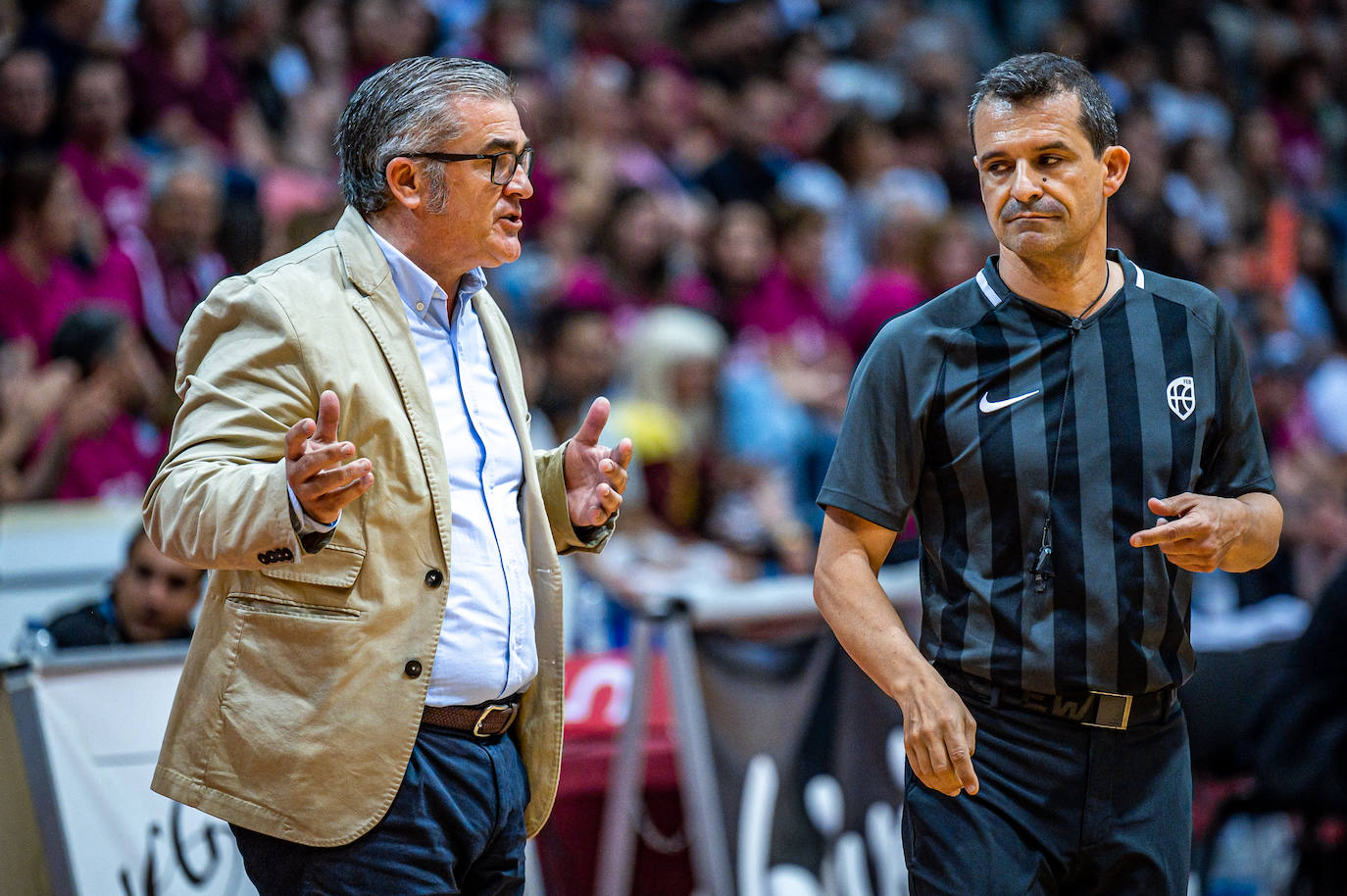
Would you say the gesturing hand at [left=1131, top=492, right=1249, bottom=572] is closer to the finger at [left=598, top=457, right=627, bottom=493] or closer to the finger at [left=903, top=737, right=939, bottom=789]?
the finger at [left=903, top=737, right=939, bottom=789]

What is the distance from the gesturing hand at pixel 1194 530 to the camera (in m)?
2.52

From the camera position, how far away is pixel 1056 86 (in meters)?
2.74

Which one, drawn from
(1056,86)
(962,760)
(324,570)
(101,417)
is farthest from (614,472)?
(101,417)

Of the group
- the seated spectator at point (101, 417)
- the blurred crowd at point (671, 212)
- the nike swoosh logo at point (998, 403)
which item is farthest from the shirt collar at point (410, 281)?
the seated spectator at point (101, 417)

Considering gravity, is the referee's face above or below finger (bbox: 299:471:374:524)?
above

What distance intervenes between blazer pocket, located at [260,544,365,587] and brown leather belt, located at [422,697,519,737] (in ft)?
0.94

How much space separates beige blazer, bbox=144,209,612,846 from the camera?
2.49 m

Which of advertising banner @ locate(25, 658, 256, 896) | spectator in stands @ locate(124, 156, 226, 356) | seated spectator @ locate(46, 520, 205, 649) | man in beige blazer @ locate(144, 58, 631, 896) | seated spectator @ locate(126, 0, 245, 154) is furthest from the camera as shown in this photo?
seated spectator @ locate(126, 0, 245, 154)

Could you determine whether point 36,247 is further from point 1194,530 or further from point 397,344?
point 1194,530

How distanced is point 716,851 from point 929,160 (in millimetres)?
7016

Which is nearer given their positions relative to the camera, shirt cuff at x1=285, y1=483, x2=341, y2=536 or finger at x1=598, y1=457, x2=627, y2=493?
Result: shirt cuff at x1=285, y1=483, x2=341, y2=536

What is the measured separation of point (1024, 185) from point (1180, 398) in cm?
49

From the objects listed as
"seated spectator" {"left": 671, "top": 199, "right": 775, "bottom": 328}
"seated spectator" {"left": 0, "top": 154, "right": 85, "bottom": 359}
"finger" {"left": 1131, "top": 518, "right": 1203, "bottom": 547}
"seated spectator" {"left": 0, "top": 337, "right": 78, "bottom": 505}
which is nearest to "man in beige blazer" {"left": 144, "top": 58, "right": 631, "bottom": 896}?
"finger" {"left": 1131, "top": 518, "right": 1203, "bottom": 547}

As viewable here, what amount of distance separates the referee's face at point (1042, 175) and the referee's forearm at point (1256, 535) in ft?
1.88
